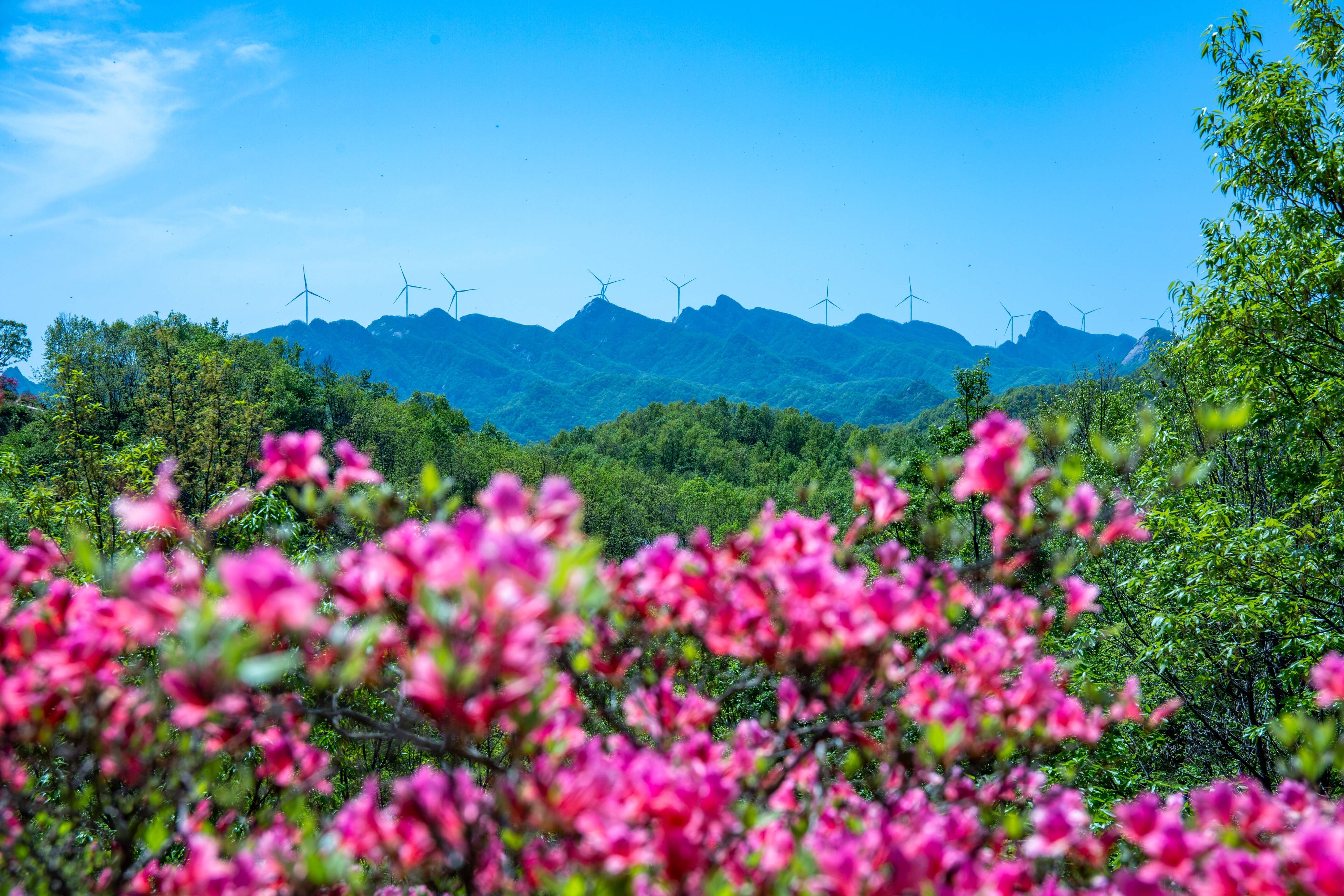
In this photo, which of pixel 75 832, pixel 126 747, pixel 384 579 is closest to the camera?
pixel 384 579

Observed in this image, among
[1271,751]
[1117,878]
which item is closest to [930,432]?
[1271,751]

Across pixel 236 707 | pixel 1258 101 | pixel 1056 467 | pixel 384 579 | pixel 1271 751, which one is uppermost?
pixel 1258 101

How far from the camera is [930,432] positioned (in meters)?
14.7

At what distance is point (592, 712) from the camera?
2555mm

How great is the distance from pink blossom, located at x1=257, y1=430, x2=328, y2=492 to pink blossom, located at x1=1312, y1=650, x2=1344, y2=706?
114 inches

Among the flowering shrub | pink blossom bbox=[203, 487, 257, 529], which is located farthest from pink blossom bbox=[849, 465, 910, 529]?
pink blossom bbox=[203, 487, 257, 529]

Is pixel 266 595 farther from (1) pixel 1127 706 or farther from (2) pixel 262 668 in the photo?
(1) pixel 1127 706

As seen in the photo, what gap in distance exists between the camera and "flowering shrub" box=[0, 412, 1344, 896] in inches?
53.2

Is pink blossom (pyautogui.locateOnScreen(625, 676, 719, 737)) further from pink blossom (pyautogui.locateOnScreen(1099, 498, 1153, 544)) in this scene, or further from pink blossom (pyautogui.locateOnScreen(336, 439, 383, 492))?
pink blossom (pyautogui.locateOnScreen(1099, 498, 1153, 544))

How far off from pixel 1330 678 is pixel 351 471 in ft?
9.57

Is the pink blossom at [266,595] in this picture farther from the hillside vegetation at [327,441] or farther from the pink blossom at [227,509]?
the hillside vegetation at [327,441]

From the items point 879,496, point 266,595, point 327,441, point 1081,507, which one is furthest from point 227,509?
point 327,441

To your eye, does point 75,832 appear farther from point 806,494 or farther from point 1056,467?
point 1056,467

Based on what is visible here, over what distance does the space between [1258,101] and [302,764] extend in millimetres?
9256
